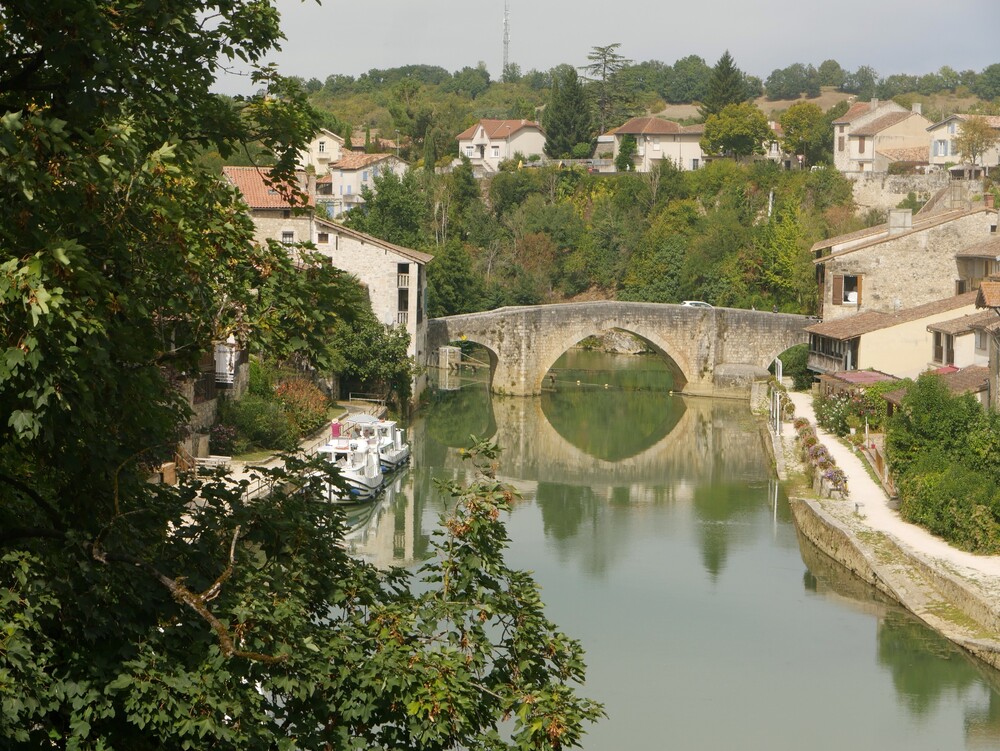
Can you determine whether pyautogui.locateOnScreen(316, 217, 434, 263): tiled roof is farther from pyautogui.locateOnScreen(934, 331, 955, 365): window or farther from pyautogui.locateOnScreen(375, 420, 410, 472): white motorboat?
pyautogui.locateOnScreen(934, 331, 955, 365): window

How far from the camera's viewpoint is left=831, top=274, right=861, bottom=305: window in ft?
130

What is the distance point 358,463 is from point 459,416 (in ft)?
34.4

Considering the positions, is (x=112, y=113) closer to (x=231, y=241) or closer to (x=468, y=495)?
(x=231, y=241)

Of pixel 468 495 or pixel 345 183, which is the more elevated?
pixel 345 183

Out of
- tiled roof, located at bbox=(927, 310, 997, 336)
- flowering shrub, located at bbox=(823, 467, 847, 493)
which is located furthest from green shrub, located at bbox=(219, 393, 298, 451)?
tiled roof, located at bbox=(927, 310, 997, 336)

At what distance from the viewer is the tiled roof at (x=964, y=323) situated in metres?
27.0

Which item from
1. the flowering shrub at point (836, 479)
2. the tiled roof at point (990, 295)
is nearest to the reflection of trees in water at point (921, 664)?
the flowering shrub at point (836, 479)

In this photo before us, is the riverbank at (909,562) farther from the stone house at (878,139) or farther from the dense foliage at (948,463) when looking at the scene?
the stone house at (878,139)

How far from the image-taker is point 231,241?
849 cm

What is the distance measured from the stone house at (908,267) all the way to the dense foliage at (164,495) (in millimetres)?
31986

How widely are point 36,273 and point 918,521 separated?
56.3 feet

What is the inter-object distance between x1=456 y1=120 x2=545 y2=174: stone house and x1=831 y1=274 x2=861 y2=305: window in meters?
36.8

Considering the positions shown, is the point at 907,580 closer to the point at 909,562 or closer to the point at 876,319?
the point at 909,562

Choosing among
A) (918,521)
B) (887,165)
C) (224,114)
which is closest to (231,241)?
(224,114)
